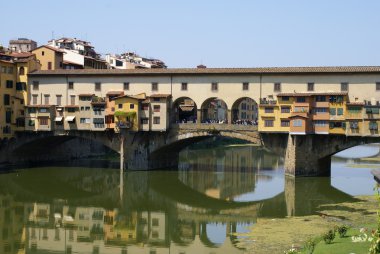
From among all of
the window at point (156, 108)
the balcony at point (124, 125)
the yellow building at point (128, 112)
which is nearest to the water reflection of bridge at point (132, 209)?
the balcony at point (124, 125)

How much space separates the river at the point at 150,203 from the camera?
98.4 feet

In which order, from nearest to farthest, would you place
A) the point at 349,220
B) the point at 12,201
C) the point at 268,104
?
the point at 349,220, the point at 12,201, the point at 268,104

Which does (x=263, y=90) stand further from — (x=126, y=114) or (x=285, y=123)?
(x=126, y=114)

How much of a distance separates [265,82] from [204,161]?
74.0ft

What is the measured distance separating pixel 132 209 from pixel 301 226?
13.0 m

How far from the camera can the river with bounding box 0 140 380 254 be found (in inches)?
1181

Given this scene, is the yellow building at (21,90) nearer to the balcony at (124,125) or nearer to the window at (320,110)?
the balcony at (124,125)

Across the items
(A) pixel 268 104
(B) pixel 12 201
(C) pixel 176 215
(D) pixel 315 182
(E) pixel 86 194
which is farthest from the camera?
(A) pixel 268 104

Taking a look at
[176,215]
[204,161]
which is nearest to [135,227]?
[176,215]

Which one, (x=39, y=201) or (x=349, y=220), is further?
(x=39, y=201)

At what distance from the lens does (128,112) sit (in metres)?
56.6

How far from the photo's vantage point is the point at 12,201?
41.7 metres

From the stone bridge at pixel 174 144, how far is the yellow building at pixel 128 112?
1.45 meters

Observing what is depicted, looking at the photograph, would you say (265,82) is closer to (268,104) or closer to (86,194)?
(268,104)
